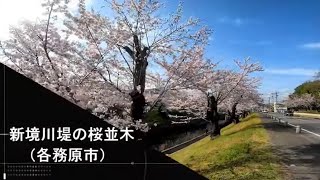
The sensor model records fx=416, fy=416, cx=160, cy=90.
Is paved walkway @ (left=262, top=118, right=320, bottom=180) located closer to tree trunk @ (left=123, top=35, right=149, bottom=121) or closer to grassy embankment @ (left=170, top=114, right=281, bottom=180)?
grassy embankment @ (left=170, top=114, right=281, bottom=180)

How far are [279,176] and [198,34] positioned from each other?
5606 millimetres

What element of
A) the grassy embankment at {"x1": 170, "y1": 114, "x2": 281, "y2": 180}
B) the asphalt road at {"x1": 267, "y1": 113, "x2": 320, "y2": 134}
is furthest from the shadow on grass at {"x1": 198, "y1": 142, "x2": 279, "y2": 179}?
the asphalt road at {"x1": 267, "y1": 113, "x2": 320, "y2": 134}

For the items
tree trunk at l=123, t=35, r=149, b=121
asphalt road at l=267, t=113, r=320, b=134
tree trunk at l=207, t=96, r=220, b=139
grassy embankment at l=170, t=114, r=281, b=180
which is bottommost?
grassy embankment at l=170, t=114, r=281, b=180

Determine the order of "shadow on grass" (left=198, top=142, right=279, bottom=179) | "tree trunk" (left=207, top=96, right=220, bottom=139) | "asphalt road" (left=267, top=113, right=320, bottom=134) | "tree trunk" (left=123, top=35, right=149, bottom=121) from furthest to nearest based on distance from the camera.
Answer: "asphalt road" (left=267, top=113, right=320, bottom=134) → "tree trunk" (left=207, top=96, right=220, bottom=139) → "tree trunk" (left=123, top=35, right=149, bottom=121) → "shadow on grass" (left=198, top=142, right=279, bottom=179)

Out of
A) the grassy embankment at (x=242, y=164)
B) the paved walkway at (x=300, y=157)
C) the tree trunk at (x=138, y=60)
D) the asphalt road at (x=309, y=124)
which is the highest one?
the tree trunk at (x=138, y=60)

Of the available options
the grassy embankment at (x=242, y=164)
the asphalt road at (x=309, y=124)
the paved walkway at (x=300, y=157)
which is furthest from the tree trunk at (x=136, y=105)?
the asphalt road at (x=309, y=124)

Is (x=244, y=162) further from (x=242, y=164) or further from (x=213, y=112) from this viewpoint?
(x=213, y=112)

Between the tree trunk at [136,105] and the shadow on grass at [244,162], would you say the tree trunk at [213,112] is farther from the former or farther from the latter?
the tree trunk at [136,105]

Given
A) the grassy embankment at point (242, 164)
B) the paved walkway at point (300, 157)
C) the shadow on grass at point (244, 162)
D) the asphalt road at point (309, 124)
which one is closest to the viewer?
the paved walkway at point (300, 157)

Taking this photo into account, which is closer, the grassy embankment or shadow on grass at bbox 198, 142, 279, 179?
shadow on grass at bbox 198, 142, 279, 179

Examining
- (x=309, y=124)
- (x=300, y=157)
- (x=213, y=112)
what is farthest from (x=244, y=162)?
(x=309, y=124)

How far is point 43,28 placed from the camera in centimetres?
1170

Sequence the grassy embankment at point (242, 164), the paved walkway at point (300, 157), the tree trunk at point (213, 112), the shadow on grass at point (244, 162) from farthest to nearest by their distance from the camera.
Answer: the tree trunk at point (213, 112)
the grassy embankment at point (242, 164)
the shadow on grass at point (244, 162)
the paved walkway at point (300, 157)

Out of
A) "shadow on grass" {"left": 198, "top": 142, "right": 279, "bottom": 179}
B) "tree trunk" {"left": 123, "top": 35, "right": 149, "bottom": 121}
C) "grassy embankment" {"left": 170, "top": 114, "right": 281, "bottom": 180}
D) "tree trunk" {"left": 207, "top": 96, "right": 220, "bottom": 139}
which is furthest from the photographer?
"tree trunk" {"left": 207, "top": 96, "right": 220, "bottom": 139}
